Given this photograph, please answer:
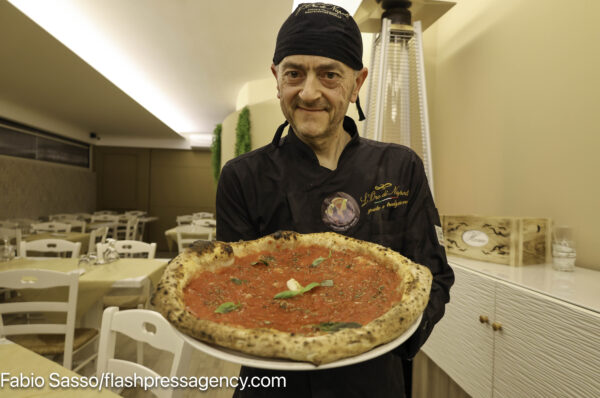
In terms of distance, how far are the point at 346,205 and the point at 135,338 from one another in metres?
1.19

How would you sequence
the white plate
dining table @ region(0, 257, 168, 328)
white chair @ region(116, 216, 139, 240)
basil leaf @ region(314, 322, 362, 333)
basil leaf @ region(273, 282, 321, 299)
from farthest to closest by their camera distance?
white chair @ region(116, 216, 139, 240)
dining table @ region(0, 257, 168, 328)
basil leaf @ region(273, 282, 321, 299)
basil leaf @ region(314, 322, 362, 333)
the white plate

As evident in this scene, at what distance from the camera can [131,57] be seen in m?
6.34

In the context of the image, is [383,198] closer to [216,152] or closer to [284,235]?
[284,235]

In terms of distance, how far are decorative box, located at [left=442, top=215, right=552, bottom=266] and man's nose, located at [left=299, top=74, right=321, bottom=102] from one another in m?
1.47

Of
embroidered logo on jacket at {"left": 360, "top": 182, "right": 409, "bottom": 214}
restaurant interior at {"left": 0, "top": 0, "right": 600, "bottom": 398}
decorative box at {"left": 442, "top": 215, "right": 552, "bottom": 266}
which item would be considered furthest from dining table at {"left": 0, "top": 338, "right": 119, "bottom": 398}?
decorative box at {"left": 442, "top": 215, "right": 552, "bottom": 266}

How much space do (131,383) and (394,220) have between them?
4.45 ft

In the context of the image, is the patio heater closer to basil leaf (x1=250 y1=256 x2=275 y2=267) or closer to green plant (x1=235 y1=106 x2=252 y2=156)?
basil leaf (x1=250 y1=256 x2=275 y2=267)

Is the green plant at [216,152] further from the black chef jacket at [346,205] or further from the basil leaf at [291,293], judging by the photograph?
the basil leaf at [291,293]

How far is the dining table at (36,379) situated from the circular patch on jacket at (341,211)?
834mm

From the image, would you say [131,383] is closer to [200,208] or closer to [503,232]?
[503,232]

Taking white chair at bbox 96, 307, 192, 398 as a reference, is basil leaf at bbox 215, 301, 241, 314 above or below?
above

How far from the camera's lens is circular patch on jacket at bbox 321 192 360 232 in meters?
1.12

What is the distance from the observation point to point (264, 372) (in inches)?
Result: 43.4

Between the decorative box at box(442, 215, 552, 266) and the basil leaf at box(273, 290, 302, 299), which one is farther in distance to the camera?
the decorative box at box(442, 215, 552, 266)
